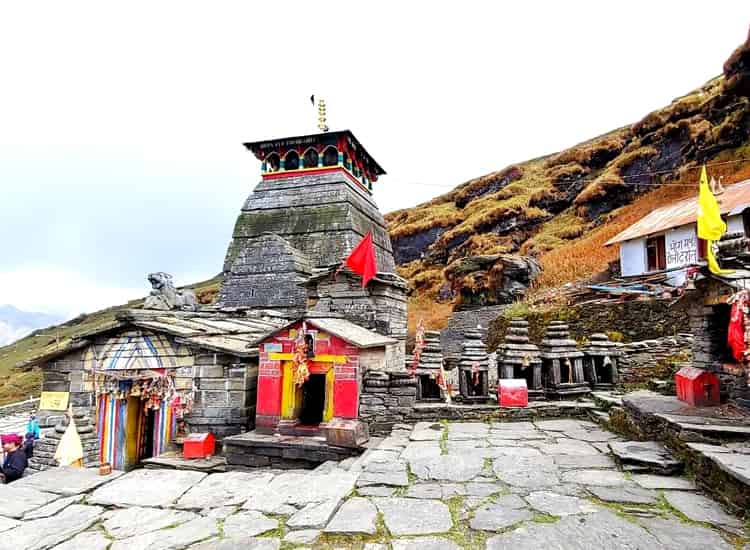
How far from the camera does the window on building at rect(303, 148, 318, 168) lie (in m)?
20.5

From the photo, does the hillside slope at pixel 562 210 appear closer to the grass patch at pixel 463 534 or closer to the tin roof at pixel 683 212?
the tin roof at pixel 683 212

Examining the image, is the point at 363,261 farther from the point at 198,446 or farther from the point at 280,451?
the point at 198,446

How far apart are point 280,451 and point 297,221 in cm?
1225

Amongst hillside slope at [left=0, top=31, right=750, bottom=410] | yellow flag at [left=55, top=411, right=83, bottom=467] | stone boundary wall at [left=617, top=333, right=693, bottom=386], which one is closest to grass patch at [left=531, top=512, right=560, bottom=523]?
stone boundary wall at [left=617, top=333, right=693, bottom=386]

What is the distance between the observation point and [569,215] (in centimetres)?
4222

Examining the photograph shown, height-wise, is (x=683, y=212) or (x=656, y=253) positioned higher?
(x=683, y=212)

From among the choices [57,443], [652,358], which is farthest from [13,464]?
[652,358]

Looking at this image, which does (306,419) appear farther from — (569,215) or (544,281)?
(569,215)

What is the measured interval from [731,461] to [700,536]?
1165 millimetres

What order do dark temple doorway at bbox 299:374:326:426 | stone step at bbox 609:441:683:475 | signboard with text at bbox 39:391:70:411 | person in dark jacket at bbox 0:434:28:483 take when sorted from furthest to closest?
signboard with text at bbox 39:391:70:411 → dark temple doorway at bbox 299:374:326:426 → person in dark jacket at bbox 0:434:28:483 → stone step at bbox 609:441:683:475

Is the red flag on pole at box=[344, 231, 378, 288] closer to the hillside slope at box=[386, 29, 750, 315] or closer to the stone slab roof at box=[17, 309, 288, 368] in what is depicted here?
the stone slab roof at box=[17, 309, 288, 368]

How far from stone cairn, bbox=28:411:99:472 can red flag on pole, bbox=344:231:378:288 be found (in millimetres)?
7579

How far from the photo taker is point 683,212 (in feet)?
68.3

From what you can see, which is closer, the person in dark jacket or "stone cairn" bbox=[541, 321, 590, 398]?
"stone cairn" bbox=[541, 321, 590, 398]
